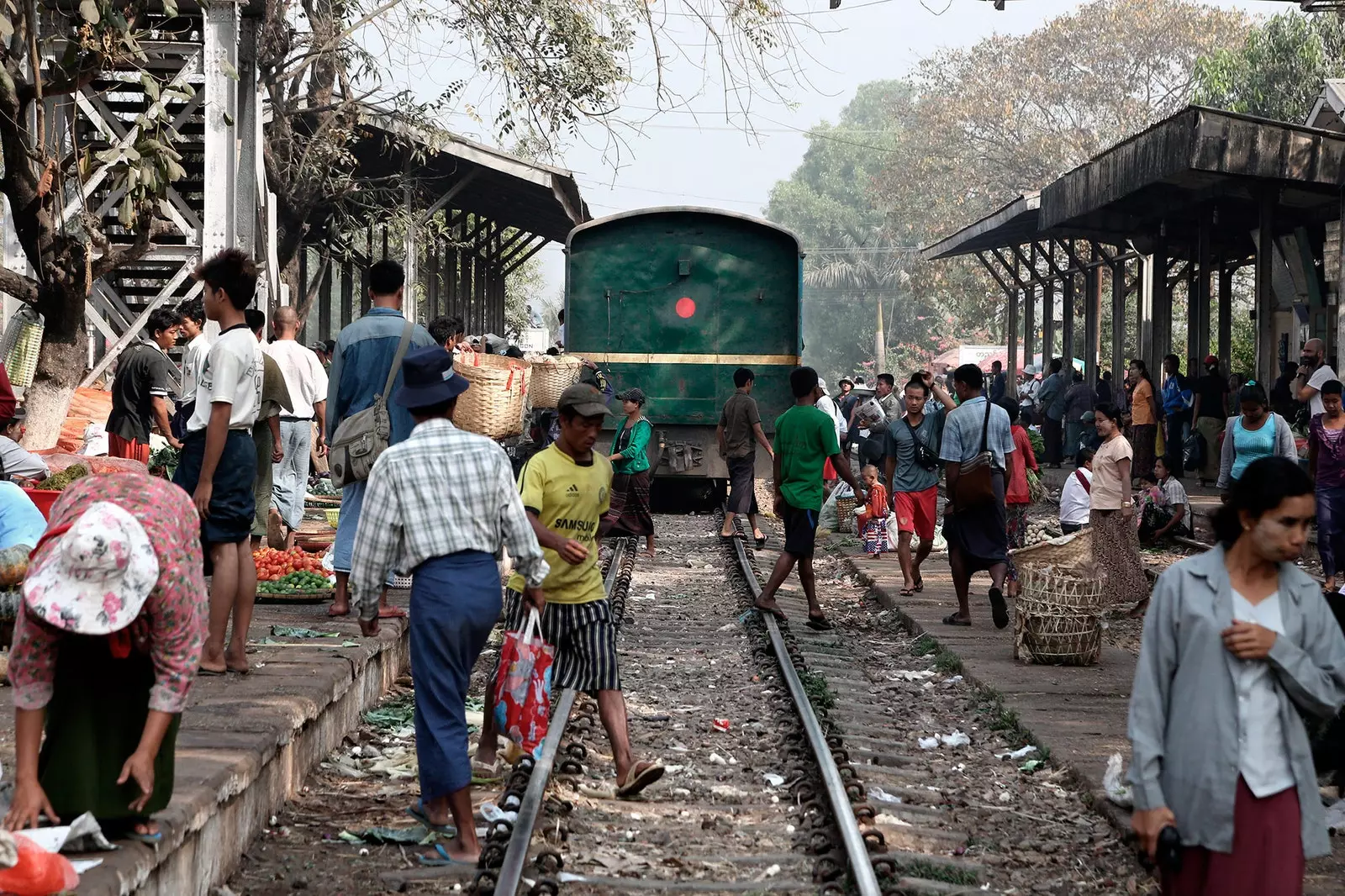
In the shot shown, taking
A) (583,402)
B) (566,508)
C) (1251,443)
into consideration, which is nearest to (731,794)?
(566,508)

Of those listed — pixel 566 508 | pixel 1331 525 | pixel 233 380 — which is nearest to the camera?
pixel 566 508

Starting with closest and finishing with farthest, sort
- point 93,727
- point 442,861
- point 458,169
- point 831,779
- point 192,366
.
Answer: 1. point 93,727
2. point 442,861
3. point 831,779
4. point 192,366
5. point 458,169

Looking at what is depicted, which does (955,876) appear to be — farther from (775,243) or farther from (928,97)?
(928,97)

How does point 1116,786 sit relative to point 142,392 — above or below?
below

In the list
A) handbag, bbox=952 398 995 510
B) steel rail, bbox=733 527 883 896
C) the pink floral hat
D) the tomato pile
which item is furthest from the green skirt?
handbag, bbox=952 398 995 510

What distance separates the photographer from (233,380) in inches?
256

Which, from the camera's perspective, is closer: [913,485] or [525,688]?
[525,688]

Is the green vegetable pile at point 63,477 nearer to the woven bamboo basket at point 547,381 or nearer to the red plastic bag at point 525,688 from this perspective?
the red plastic bag at point 525,688

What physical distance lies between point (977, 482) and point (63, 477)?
5.65 metres

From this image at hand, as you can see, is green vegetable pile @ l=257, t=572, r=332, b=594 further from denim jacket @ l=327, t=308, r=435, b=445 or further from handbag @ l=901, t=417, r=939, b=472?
handbag @ l=901, t=417, r=939, b=472

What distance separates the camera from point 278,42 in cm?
1778

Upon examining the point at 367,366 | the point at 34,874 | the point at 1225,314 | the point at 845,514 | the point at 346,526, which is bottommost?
the point at 34,874

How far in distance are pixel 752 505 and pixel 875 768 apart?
966 centimetres

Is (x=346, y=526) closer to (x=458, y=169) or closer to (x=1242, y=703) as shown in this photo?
(x=1242, y=703)
